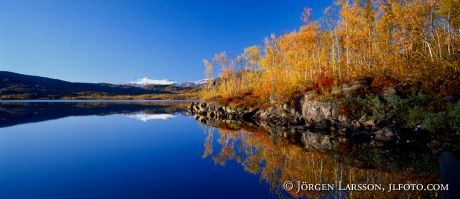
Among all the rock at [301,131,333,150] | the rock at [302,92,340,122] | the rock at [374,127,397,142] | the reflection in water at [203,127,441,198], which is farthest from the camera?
the rock at [302,92,340,122]

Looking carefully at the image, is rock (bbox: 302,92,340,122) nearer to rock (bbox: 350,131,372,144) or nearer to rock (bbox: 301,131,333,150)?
Result: rock (bbox: 301,131,333,150)

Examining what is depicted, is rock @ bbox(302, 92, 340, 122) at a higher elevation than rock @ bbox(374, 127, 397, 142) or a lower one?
higher

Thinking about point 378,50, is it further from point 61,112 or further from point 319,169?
point 61,112

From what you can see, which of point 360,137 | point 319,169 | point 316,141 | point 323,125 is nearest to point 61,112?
point 323,125

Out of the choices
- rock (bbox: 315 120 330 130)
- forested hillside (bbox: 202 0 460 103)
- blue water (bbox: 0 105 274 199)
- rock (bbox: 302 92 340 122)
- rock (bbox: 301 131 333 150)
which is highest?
forested hillside (bbox: 202 0 460 103)

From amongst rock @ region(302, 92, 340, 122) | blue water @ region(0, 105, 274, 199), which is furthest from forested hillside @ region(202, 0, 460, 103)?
blue water @ region(0, 105, 274, 199)

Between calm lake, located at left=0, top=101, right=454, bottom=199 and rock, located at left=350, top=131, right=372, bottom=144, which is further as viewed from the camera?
rock, located at left=350, top=131, right=372, bottom=144

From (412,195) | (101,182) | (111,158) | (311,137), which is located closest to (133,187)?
(101,182)

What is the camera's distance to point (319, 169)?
16.4m

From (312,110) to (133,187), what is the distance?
2546 centimetres

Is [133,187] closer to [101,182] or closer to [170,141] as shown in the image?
[101,182]

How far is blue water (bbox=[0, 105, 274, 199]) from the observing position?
42.3ft

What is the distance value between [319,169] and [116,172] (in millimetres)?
10472

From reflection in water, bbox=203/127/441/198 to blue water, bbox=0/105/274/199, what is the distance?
37.5 inches
